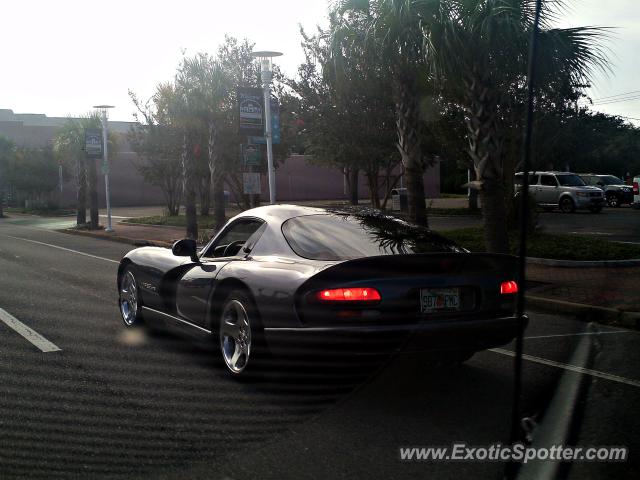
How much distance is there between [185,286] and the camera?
19.7 ft

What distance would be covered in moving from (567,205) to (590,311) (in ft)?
72.5

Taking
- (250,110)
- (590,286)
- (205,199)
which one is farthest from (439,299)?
(205,199)

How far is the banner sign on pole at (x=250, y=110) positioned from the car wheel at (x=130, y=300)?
839cm

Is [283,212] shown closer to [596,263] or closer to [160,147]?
[596,263]

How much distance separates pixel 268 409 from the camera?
4.59 meters

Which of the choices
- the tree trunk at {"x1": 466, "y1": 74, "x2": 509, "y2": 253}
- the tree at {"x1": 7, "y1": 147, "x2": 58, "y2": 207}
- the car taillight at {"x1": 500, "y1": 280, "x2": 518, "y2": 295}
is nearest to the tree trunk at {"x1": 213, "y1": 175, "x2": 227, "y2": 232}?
the tree trunk at {"x1": 466, "y1": 74, "x2": 509, "y2": 253}

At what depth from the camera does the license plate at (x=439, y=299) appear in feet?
15.0

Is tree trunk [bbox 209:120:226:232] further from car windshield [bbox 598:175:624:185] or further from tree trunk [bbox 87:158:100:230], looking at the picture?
car windshield [bbox 598:175:624:185]

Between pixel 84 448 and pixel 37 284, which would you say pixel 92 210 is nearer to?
pixel 37 284

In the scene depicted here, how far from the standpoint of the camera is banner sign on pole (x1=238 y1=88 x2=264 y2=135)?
1538 centimetres

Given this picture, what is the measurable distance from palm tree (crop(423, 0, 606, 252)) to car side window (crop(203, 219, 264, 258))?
5.56 m

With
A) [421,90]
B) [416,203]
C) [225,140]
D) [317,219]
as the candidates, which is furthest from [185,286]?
[225,140]

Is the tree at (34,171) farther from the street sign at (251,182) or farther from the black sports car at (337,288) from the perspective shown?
the black sports car at (337,288)

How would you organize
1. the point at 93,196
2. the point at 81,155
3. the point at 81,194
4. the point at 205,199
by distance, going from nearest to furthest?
the point at 93,196
the point at 81,194
the point at 81,155
the point at 205,199
